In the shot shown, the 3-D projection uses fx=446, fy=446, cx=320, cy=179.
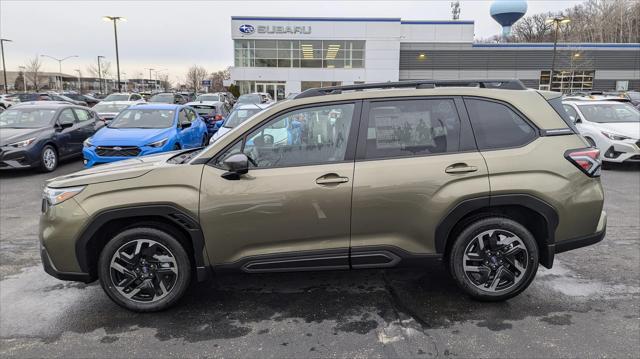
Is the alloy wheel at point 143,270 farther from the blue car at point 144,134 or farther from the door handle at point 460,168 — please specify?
the blue car at point 144,134

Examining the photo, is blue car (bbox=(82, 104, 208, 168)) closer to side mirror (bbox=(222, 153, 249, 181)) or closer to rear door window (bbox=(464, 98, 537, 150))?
side mirror (bbox=(222, 153, 249, 181))

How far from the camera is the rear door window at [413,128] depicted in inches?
141

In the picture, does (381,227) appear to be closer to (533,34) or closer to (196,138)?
(196,138)

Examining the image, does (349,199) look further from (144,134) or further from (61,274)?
(144,134)

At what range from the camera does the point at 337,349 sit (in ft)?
10.1

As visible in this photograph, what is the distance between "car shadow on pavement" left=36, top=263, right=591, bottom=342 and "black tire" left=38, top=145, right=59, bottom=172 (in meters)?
7.33

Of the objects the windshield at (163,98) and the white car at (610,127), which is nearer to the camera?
the white car at (610,127)

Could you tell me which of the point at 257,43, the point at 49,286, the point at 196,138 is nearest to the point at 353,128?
the point at 49,286

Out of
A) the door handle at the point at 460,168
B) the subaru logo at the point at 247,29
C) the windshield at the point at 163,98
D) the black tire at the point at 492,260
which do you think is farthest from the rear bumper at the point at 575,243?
the subaru logo at the point at 247,29

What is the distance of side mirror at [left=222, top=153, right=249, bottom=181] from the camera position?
132 inches

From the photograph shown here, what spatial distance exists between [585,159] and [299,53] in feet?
144

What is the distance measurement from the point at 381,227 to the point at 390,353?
3.09ft

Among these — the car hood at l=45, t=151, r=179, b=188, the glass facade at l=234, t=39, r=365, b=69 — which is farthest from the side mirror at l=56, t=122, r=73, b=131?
the glass facade at l=234, t=39, r=365, b=69

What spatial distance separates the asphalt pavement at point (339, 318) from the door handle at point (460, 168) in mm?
801
